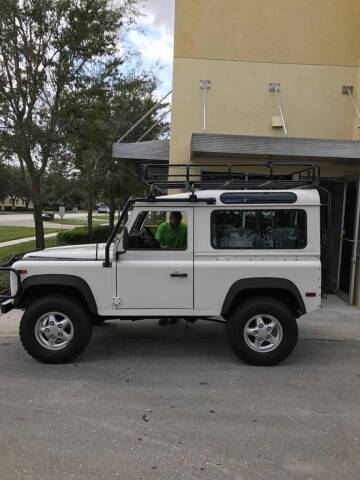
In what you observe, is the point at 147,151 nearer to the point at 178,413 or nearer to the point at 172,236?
the point at 172,236

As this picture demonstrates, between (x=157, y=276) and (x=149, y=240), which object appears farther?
(x=149, y=240)

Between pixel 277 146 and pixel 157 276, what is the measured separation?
3957 mm

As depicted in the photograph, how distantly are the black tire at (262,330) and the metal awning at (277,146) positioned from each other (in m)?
3.52

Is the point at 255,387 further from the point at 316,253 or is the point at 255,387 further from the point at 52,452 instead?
Answer: the point at 52,452

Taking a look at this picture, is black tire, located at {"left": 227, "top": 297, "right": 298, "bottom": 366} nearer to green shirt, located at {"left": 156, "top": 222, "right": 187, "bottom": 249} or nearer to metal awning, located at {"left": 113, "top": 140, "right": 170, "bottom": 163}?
green shirt, located at {"left": 156, "top": 222, "right": 187, "bottom": 249}

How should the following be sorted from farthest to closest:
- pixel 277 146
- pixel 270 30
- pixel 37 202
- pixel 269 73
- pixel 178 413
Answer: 1. pixel 37 202
2. pixel 269 73
3. pixel 270 30
4. pixel 277 146
5. pixel 178 413

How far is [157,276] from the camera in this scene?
15.3 feet

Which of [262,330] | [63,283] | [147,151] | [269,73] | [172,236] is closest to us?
[63,283]

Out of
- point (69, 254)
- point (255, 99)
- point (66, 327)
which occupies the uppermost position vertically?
point (255, 99)

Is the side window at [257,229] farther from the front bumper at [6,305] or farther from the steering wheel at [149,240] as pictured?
the front bumper at [6,305]

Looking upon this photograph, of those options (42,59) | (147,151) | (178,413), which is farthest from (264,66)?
(178,413)

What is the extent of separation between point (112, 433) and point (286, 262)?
8.45ft

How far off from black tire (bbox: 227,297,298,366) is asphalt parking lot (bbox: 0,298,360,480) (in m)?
0.16

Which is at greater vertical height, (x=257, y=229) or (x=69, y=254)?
(x=257, y=229)
